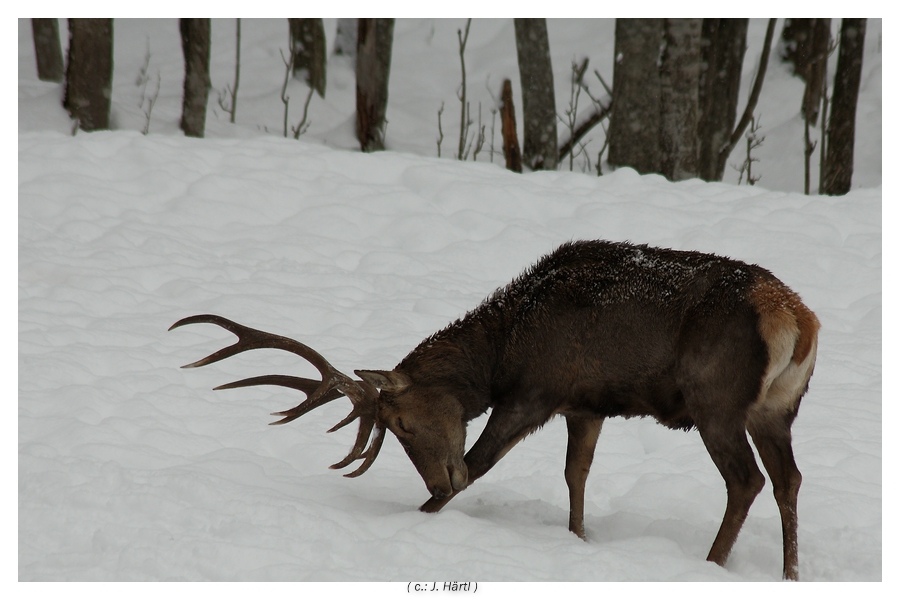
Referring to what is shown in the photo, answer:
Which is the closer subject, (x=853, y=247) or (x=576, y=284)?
(x=576, y=284)

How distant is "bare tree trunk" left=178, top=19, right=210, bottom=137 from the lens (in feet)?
→ 38.8

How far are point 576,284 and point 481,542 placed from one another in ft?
4.32

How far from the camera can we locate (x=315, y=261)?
783 cm

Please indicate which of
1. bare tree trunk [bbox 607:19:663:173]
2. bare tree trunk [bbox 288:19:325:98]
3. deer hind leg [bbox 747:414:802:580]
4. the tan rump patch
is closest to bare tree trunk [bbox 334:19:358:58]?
bare tree trunk [bbox 288:19:325:98]

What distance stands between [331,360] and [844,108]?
30.5ft

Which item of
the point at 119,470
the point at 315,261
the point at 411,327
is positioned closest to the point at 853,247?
the point at 411,327

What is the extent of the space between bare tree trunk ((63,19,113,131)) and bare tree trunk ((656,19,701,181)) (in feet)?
21.6

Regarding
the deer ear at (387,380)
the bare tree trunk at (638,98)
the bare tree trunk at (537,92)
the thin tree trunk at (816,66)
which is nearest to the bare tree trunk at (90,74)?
the bare tree trunk at (537,92)

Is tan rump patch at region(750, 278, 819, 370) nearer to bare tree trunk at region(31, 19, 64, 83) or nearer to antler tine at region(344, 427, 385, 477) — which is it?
antler tine at region(344, 427, 385, 477)

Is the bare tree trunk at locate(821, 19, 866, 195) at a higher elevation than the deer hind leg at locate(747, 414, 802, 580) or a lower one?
higher

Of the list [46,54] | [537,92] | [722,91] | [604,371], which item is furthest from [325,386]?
[46,54]

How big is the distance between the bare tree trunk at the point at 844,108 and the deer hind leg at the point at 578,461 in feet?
31.3

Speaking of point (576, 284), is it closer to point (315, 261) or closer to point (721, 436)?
point (721, 436)

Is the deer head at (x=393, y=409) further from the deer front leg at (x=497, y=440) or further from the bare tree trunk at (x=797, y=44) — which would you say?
the bare tree trunk at (x=797, y=44)
